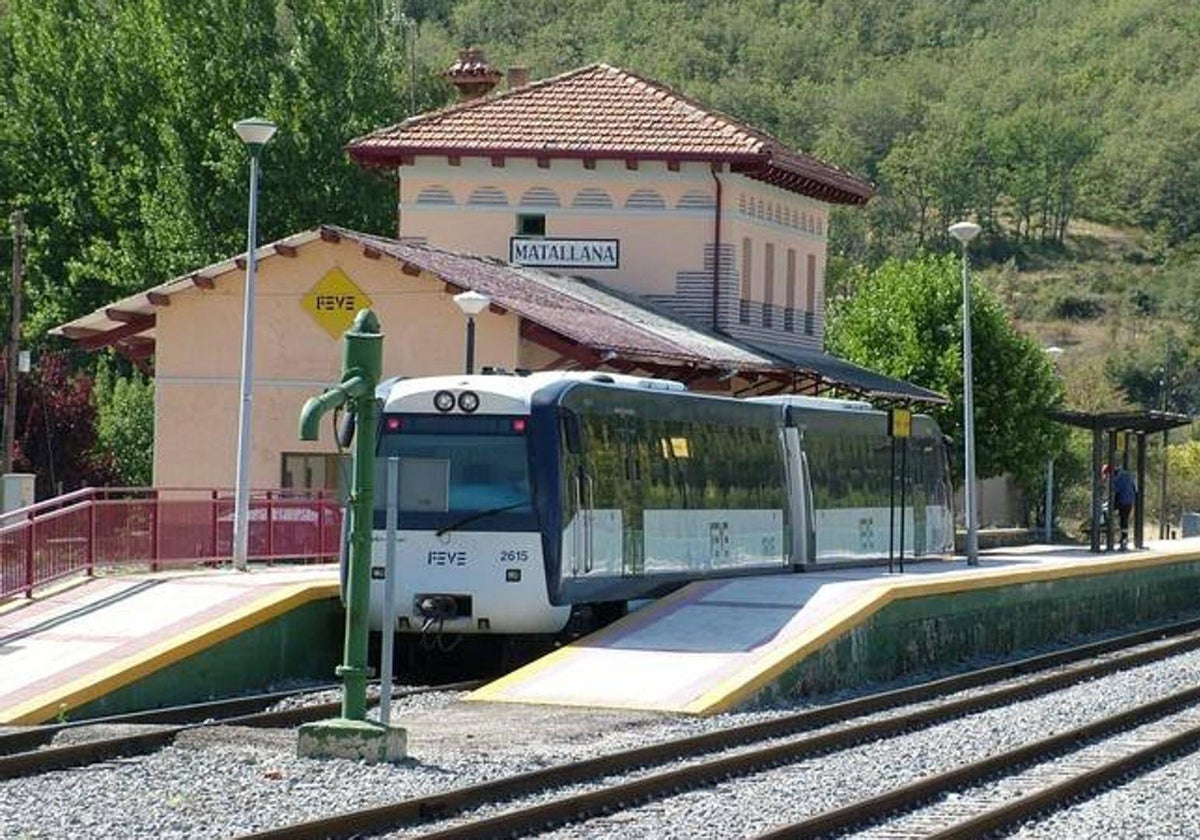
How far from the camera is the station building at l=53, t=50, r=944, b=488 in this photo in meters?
39.7

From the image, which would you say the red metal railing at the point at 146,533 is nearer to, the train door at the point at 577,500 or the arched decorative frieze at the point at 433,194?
the train door at the point at 577,500

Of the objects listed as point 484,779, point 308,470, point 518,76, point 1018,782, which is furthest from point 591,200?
point 484,779

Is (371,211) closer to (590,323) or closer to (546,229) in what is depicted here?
(546,229)

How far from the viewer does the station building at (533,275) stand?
39.7 meters

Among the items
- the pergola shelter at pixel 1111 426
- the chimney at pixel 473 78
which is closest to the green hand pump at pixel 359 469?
the pergola shelter at pixel 1111 426

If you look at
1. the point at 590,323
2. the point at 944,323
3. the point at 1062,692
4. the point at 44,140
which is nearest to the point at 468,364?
the point at 590,323

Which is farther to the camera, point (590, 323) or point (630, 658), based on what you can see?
point (590, 323)

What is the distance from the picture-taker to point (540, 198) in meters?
49.0

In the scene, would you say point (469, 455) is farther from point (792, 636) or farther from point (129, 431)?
point (129, 431)

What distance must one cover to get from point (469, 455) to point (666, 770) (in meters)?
8.20

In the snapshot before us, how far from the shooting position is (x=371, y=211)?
7019cm

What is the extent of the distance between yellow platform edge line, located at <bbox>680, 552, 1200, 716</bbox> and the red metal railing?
7.31m

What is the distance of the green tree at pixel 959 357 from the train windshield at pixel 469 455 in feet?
127

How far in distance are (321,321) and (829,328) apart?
120ft
